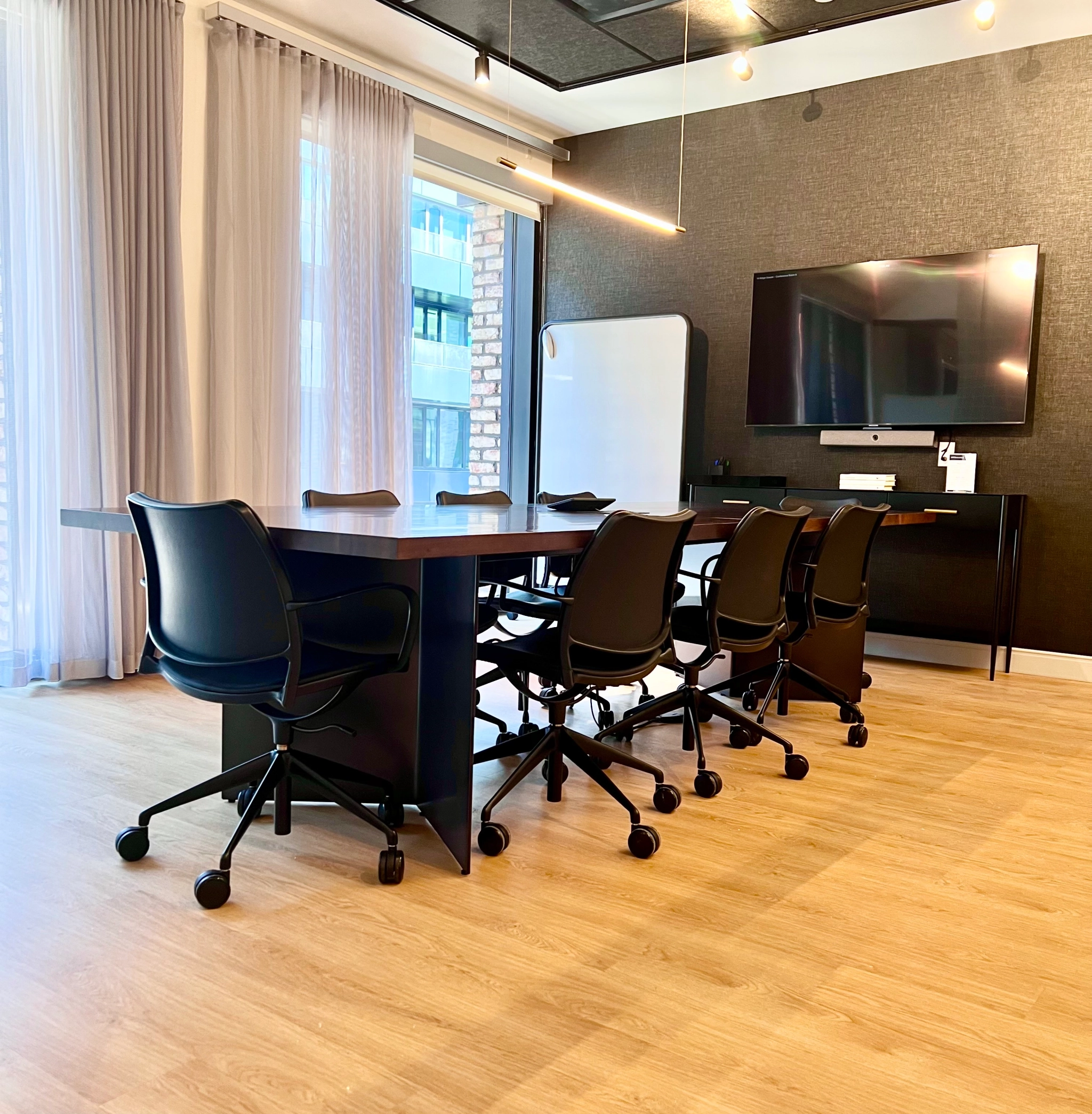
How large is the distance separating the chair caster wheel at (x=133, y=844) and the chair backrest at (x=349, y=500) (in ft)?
4.28

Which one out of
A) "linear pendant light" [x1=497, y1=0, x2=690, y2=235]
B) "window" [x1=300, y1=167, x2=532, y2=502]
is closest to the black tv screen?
"linear pendant light" [x1=497, y1=0, x2=690, y2=235]

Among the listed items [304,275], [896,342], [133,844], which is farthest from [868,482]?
[133,844]

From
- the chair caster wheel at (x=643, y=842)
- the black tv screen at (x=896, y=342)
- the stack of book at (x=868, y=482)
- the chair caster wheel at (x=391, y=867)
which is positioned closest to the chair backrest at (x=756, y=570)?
the chair caster wheel at (x=643, y=842)

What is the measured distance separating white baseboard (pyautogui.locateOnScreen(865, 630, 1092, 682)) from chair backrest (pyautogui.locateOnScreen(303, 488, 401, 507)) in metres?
2.98

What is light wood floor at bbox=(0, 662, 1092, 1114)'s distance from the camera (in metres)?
1.55

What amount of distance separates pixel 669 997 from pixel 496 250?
5.98 m

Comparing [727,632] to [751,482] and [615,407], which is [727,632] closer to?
[751,482]

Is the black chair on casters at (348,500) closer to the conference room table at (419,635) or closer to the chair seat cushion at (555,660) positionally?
the conference room table at (419,635)

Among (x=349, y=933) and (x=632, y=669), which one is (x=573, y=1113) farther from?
(x=632, y=669)

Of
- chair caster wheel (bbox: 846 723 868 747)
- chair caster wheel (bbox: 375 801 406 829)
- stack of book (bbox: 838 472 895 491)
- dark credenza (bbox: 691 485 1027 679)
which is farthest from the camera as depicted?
stack of book (bbox: 838 472 895 491)

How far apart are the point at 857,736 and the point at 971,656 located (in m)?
2.03

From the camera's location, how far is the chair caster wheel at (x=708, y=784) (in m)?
2.96

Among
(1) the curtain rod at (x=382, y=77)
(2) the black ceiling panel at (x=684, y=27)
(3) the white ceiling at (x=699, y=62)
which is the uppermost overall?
(2) the black ceiling panel at (x=684, y=27)

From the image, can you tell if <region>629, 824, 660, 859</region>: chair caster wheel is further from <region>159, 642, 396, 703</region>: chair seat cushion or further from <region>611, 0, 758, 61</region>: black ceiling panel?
<region>611, 0, 758, 61</region>: black ceiling panel
